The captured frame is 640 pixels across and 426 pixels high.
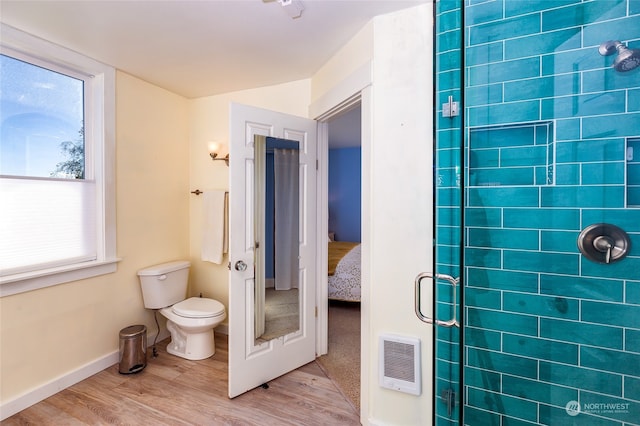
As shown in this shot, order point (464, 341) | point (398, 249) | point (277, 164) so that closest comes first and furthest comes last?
point (464, 341) < point (398, 249) < point (277, 164)

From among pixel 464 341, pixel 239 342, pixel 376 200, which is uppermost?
pixel 376 200

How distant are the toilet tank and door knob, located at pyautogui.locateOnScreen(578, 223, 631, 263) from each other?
282 cm

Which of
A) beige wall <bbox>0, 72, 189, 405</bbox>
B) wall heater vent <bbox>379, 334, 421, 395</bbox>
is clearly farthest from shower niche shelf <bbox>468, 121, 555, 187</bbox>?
beige wall <bbox>0, 72, 189, 405</bbox>

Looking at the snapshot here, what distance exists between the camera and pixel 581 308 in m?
1.23

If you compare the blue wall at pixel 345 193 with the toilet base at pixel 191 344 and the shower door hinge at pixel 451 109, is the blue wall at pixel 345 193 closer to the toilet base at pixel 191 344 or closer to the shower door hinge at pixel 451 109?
the toilet base at pixel 191 344

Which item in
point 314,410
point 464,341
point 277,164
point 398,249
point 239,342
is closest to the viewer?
point 464,341

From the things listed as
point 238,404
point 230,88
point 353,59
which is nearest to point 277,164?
point 353,59

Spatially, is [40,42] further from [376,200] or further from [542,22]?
[542,22]

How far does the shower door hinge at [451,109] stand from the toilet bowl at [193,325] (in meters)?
2.20

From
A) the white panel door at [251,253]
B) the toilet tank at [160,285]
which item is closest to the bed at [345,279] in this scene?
the white panel door at [251,253]

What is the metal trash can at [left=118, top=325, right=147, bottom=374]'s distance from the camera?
2.28m

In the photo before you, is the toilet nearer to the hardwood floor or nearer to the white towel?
the hardwood floor

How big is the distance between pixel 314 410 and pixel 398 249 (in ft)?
3.86

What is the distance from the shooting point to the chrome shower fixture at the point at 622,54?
1.11 meters
